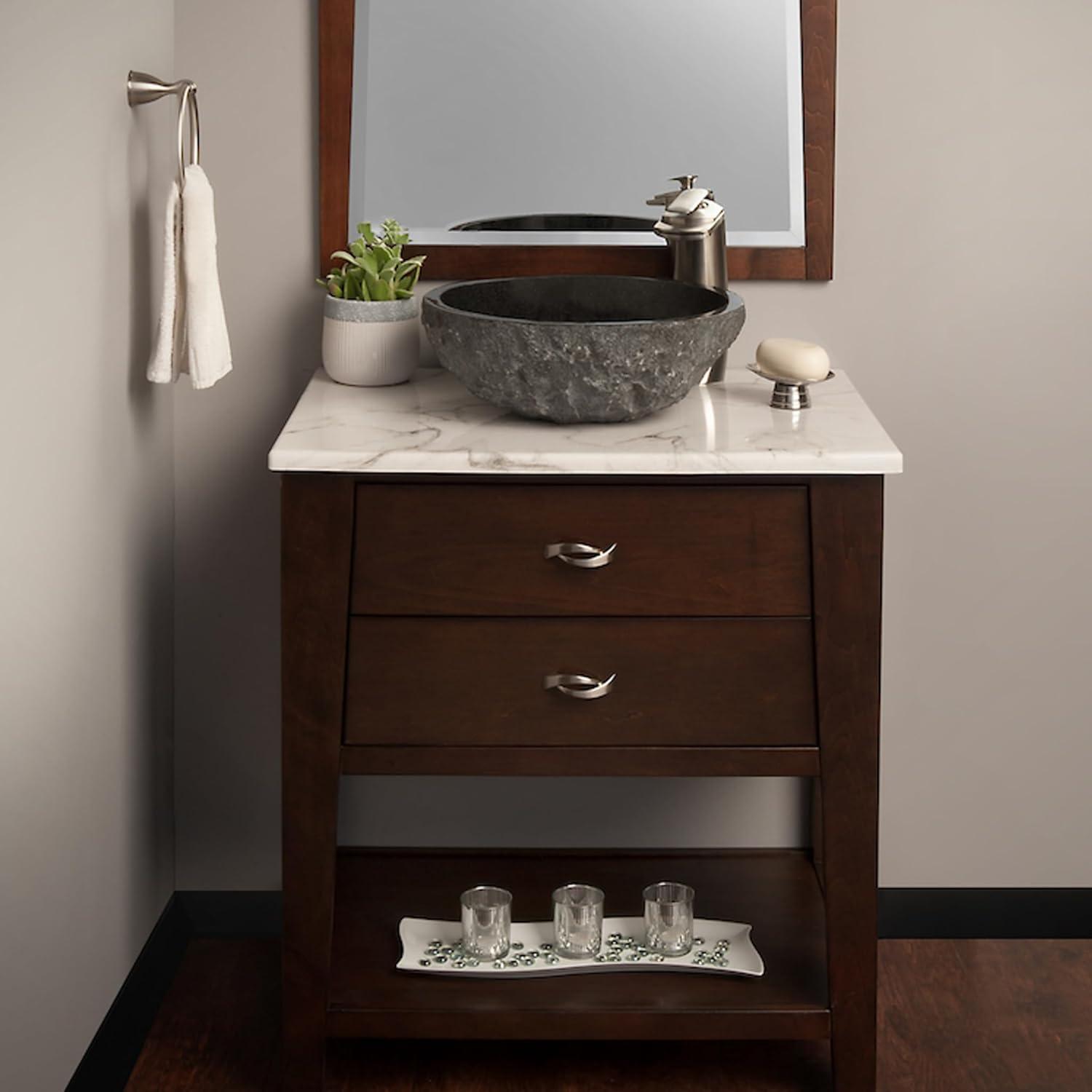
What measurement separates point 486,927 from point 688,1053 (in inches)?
14.1

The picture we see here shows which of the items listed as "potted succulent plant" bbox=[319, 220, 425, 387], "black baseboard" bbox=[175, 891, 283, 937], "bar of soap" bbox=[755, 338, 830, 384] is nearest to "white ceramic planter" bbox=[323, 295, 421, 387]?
"potted succulent plant" bbox=[319, 220, 425, 387]

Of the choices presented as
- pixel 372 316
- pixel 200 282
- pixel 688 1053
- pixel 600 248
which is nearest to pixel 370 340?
pixel 372 316

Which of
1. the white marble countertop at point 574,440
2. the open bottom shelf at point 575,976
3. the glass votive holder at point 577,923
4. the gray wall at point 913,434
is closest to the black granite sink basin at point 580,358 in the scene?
the white marble countertop at point 574,440

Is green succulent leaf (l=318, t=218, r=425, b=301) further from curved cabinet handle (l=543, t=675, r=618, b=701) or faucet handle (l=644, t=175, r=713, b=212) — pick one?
curved cabinet handle (l=543, t=675, r=618, b=701)

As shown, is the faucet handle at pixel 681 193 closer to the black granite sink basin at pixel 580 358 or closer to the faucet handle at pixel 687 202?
the faucet handle at pixel 687 202

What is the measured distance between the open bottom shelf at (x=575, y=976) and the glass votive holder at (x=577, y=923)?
0.04 m

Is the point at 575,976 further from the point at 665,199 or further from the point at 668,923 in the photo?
the point at 665,199

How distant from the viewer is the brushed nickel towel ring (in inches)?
72.6

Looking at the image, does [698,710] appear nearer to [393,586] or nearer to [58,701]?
[393,586]

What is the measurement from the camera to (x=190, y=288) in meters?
1.86

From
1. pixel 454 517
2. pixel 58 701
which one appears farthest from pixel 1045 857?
pixel 58 701

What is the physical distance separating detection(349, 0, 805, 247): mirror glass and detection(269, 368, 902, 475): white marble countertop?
311 mm

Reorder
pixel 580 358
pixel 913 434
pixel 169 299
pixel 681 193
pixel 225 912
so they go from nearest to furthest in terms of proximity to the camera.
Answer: pixel 580 358
pixel 169 299
pixel 681 193
pixel 913 434
pixel 225 912

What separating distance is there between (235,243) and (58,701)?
0.77 m
